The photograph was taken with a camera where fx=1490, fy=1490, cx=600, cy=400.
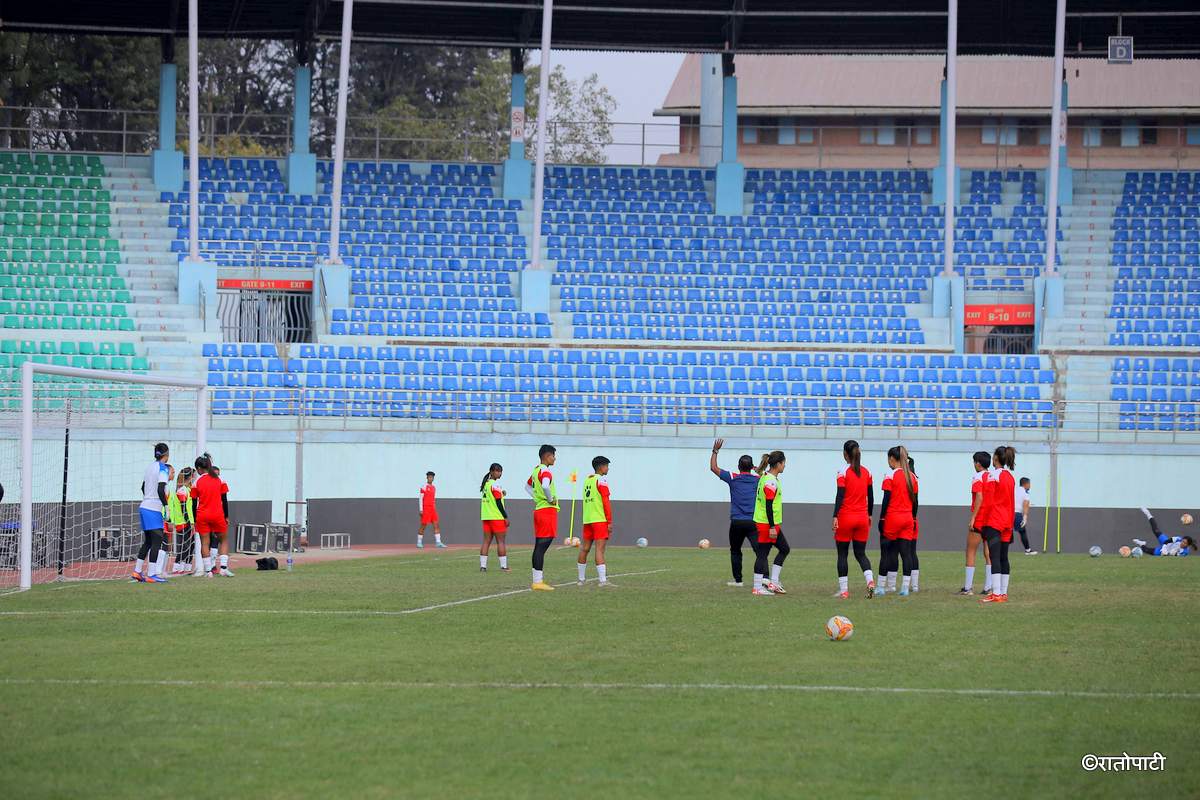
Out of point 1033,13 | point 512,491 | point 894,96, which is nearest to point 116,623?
point 512,491

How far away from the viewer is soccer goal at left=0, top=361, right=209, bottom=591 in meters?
25.8

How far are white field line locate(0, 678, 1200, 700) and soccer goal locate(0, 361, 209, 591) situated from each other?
12.2 metres

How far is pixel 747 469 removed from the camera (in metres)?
20.1

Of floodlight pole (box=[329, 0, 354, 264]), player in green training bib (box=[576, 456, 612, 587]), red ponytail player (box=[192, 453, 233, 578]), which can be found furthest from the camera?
floodlight pole (box=[329, 0, 354, 264])

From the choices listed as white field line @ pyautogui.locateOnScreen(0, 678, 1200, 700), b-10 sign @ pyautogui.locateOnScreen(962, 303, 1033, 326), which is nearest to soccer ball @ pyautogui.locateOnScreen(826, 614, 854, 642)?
white field line @ pyautogui.locateOnScreen(0, 678, 1200, 700)

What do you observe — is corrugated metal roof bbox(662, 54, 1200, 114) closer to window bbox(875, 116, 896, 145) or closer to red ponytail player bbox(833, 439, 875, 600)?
window bbox(875, 116, 896, 145)

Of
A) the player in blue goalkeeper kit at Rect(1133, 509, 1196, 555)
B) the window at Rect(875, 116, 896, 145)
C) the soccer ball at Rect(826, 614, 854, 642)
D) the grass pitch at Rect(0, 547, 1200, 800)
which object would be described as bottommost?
the player in blue goalkeeper kit at Rect(1133, 509, 1196, 555)

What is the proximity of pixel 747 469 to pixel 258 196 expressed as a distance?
28.5m

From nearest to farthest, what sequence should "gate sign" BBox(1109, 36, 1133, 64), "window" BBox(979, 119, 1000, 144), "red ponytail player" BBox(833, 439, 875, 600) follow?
"red ponytail player" BBox(833, 439, 875, 600) < "gate sign" BBox(1109, 36, 1133, 64) < "window" BBox(979, 119, 1000, 144)

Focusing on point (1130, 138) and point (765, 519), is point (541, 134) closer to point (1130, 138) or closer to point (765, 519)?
point (765, 519)

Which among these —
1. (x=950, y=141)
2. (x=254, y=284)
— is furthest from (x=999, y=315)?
(x=254, y=284)

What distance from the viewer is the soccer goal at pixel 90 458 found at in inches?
1014

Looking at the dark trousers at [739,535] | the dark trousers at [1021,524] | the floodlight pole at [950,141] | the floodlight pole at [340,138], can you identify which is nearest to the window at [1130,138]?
the floodlight pole at [950,141]

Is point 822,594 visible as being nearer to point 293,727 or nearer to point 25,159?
point 293,727
